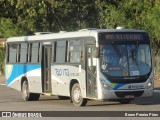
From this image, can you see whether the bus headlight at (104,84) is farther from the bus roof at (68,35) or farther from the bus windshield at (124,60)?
the bus roof at (68,35)

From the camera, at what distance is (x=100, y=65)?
67.1ft

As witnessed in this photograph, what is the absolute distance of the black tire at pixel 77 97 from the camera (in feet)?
70.1

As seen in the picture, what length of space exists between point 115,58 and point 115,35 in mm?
868

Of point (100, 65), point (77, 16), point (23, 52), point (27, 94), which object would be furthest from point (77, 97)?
point (77, 16)

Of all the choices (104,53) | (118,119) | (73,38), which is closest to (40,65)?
(73,38)

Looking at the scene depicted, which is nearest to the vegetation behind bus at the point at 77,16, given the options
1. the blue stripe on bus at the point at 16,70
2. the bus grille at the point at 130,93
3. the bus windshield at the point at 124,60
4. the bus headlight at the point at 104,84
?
the blue stripe on bus at the point at 16,70

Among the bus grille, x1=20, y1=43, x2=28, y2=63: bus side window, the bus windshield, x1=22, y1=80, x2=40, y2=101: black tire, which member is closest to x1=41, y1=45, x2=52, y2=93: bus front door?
x1=22, y1=80, x2=40, y2=101: black tire

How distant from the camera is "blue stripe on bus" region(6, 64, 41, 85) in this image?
995 inches

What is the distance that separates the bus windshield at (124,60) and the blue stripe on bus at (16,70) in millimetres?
4472

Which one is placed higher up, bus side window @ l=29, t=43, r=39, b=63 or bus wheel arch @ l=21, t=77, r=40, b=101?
bus side window @ l=29, t=43, r=39, b=63

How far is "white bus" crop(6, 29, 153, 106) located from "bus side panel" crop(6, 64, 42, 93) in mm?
797

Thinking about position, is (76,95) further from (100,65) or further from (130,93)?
(130,93)

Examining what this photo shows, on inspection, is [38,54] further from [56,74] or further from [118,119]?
[118,119]

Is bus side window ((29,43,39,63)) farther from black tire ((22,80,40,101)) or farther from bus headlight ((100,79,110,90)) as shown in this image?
bus headlight ((100,79,110,90))
